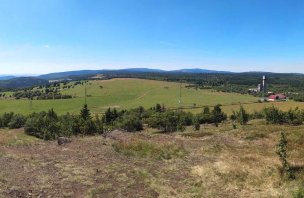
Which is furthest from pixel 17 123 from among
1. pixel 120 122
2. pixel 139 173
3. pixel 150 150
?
pixel 139 173

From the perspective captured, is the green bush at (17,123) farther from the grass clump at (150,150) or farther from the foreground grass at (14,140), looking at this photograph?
the grass clump at (150,150)

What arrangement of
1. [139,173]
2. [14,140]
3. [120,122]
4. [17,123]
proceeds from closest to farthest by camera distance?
[139,173] < [14,140] < [120,122] < [17,123]

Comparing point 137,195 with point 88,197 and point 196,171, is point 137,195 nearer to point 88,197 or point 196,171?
point 88,197

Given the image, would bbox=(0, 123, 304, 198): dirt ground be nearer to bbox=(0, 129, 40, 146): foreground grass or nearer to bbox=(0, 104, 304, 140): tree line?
bbox=(0, 129, 40, 146): foreground grass

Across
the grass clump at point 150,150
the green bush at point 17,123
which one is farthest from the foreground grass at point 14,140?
the green bush at point 17,123

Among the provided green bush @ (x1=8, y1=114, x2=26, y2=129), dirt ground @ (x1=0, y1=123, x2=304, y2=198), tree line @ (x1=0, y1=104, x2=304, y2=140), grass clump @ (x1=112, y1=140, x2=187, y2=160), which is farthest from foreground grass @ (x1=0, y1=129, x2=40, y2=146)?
green bush @ (x1=8, y1=114, x2=26, y2=129)

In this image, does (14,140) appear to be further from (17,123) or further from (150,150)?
(17,123)
